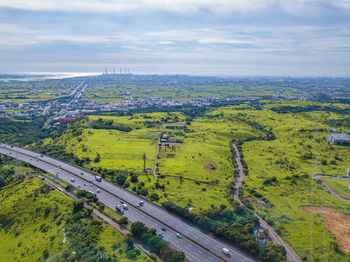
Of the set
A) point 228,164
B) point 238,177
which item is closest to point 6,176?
point 228,164

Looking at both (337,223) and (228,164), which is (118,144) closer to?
(228,164)

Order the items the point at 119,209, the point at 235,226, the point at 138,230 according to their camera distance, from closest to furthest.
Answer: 1. the point at 138,230
2. the point at 235,226
3. the point at 119,209

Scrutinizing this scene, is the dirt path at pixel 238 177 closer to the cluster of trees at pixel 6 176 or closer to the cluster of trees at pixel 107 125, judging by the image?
the cluster of trees at pixel 107 125

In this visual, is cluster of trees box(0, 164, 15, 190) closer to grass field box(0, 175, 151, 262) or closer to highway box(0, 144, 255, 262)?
grass field box(0, 175, 151, 262)

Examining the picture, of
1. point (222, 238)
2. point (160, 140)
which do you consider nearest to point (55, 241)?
point (222, 238)

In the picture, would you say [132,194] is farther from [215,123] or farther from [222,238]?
[215,123]

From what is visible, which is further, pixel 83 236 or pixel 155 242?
pixel 83 236

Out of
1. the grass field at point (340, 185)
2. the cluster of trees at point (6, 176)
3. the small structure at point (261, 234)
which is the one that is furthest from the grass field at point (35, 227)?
the grass field at point (340, 185)
